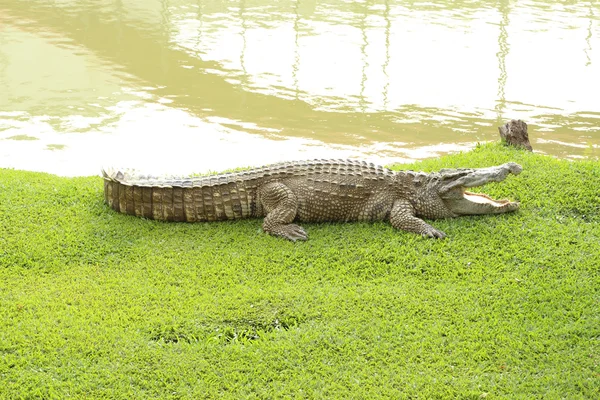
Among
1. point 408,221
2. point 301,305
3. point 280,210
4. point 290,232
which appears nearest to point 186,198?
point 280,210

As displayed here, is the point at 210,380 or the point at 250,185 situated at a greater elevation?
the point at 250,185

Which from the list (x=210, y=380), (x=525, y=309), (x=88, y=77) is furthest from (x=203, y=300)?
(x=88, y=77)

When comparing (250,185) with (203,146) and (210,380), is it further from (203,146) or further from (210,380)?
(203,146)

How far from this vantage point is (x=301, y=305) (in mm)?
4641

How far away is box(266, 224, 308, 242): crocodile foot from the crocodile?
0.04 meters

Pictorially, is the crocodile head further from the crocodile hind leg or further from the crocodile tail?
the crocodile tail

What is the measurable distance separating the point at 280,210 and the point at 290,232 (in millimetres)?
205

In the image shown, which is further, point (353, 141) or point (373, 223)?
point (353, 141)

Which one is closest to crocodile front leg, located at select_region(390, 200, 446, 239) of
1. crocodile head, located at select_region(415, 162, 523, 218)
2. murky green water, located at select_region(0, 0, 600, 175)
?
crocodile head, located at select_region(415, 162, 523, 218)

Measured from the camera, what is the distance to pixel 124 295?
4742 millimetres

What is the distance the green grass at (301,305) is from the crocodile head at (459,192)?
10 cm

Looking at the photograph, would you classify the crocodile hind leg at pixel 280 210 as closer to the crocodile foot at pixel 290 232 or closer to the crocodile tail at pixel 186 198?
the crocodile foot at pixel 290 232

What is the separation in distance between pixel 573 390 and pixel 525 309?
2.55ft

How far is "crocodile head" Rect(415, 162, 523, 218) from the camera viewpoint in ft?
18.7
